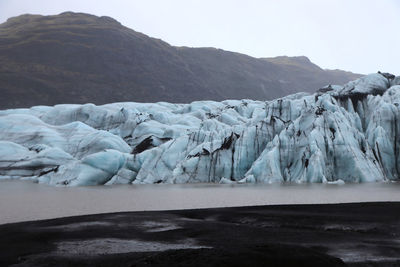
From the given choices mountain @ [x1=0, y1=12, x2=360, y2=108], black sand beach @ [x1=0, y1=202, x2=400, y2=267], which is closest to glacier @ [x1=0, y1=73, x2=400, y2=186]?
black sand beach @ [x1=0, y1=202, x2=400, y2=267]

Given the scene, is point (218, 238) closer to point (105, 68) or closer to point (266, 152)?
point (266, 152)

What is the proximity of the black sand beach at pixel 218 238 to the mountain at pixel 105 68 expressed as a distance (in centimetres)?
8748

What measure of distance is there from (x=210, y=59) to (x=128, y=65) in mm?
41361

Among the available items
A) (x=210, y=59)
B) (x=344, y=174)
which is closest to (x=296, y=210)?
(x=344, y=174)

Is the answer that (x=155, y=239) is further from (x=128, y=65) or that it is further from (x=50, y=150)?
(x=128, y=65)

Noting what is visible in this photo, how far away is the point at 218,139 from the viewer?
32000 mm

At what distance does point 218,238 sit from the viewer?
29.6 ft

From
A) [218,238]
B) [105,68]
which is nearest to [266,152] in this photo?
[218,238]

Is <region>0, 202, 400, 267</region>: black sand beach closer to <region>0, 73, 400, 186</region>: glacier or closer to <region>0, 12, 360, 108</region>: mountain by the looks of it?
<region>0, 73, 400, 186</region>: glacier

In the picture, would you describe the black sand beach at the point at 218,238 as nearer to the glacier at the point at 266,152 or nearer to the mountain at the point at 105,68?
the glacier at the point at 266,152

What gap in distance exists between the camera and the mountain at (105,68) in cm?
10169

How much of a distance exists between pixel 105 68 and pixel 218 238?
11204cm

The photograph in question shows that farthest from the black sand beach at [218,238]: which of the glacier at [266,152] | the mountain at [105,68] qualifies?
the mountain at [105,68]

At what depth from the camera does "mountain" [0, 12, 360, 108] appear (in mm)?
101688
